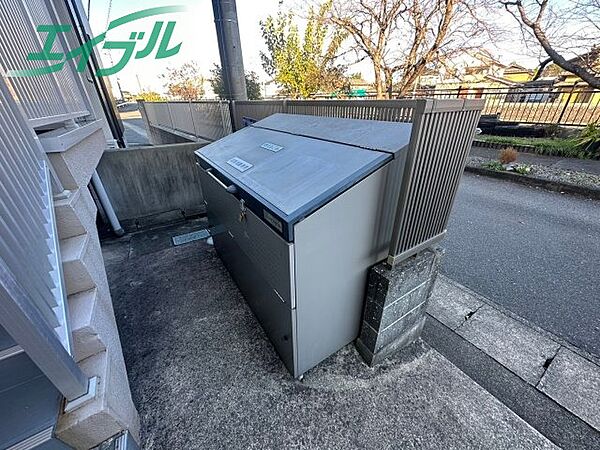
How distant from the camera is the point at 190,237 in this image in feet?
11.9

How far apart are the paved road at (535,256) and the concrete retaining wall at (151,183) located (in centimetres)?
380

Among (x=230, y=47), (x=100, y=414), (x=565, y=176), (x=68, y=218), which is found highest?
(x=230, y=47)

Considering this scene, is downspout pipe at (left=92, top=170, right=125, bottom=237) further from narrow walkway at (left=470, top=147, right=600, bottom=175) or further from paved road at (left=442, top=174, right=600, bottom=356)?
narrow walkway at (left=470, top=147, right=600, bottom=175)

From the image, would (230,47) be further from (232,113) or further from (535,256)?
(535,256)

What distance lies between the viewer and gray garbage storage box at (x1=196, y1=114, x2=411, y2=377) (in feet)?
4.32

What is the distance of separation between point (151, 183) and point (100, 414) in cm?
342

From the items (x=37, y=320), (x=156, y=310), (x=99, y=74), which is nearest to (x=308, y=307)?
(x=37, y=320)

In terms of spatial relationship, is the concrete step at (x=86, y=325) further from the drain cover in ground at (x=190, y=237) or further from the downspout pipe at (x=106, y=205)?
the downspout pipe at (x=106, y=205)

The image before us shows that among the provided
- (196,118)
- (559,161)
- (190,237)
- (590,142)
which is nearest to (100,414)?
(190,237)

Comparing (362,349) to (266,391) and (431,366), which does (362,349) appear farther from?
(266,391)

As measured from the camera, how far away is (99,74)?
15.5 feet

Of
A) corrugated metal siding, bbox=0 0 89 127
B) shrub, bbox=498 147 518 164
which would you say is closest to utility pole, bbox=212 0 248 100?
corrugated metal siding, bbox=0 0 89 127

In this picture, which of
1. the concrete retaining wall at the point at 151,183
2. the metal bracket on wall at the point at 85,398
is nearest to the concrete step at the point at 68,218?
the metal bracket on wall at the point at 85,398

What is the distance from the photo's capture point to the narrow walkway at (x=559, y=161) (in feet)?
17.6
